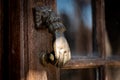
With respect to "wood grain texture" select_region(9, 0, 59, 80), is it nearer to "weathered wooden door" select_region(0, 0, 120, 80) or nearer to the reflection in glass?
"weathered wooden door" select_region(0, 0, 120, 80)

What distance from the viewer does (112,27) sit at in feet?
2.68

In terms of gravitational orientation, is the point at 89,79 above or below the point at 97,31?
below

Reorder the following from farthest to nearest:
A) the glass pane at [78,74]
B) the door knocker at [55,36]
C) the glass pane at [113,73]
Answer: the glass pane at [113,73] < the glass pane at [78,74] < the door knocker at [55,36]

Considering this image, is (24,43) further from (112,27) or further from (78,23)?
(112,27)

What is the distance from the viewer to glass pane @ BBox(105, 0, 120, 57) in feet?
2.59

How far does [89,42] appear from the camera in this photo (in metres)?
0.74

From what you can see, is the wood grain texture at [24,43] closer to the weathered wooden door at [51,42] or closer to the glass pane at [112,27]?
the weathered wooden door at [51,42]

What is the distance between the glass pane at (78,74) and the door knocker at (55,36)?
0.09m

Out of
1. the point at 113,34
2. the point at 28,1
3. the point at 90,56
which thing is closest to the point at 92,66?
the point at 90,56

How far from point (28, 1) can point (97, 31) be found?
0.25 meters

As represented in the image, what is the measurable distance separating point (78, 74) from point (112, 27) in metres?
0.21

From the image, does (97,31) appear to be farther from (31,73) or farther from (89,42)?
(31,73)

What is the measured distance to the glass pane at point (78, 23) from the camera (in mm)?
685

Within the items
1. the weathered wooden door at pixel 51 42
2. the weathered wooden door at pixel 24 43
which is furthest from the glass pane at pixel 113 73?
the weathered wooden door at pixel 24 43
